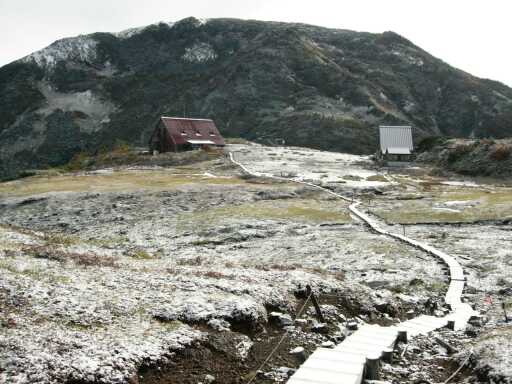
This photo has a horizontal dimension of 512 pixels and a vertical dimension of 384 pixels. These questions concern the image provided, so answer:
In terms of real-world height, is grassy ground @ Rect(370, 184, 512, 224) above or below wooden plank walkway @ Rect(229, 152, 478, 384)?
below

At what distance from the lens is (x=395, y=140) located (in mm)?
129750

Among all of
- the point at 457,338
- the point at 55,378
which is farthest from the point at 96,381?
the point at 457,338

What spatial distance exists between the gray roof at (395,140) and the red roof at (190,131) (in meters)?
48.6

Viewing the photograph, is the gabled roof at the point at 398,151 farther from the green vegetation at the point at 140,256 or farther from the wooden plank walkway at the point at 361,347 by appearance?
the green vegetation at the point at 140,256

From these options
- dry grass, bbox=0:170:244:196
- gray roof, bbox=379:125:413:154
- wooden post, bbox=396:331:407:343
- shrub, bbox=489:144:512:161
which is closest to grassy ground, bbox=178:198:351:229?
dry grass, bbox=0:170:244:196

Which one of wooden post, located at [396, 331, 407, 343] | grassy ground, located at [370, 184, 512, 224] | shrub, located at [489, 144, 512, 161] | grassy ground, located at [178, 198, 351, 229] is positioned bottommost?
grassy ground, located at [370, 184, 512, 224]

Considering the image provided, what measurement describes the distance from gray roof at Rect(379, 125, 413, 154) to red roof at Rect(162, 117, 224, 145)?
4858cm

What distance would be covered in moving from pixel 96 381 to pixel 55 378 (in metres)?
1.10

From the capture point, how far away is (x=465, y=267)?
3778 cm

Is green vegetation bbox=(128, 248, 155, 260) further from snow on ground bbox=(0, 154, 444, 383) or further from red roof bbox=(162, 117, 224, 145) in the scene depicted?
red roof bbox=(162, 117, 224, 145)

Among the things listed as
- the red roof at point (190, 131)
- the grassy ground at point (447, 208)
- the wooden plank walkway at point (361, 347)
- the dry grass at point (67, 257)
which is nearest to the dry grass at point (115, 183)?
the grassy ground at point (447, 208)

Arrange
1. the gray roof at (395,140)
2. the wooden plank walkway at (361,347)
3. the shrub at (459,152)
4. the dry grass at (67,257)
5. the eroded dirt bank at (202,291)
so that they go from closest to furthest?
1. the wooden plank walkway at (361,347)
2. the eroded dirt bank at (202,291)
3. the dry grass at (67,257)
4. the shrub at (459,152)
5. the gray roof at (395,140)

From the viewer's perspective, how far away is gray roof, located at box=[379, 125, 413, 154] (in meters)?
127

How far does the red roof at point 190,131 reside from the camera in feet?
493
